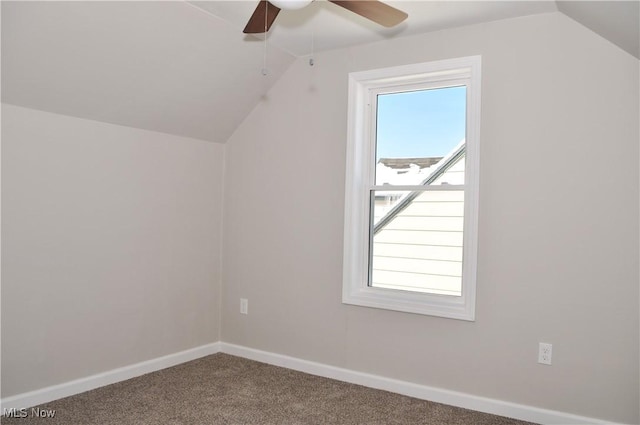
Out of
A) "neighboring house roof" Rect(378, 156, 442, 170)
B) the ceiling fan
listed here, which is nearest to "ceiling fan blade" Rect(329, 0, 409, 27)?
the ceiling fan

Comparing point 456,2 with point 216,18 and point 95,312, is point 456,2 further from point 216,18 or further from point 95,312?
point 95,312

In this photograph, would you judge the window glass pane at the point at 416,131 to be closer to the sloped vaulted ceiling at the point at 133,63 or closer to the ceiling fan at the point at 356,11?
the sloped vaulted ceiling at the point at 133,63

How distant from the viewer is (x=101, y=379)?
3250mm

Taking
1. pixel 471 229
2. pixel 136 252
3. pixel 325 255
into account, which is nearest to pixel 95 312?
pixel 136 252

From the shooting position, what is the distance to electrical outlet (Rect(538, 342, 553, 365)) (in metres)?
2.86

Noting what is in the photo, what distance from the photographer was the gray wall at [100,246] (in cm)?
284

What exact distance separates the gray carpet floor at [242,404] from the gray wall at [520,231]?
0.23m

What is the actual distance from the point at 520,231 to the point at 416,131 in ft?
3.15

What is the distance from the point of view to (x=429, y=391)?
3203 mm

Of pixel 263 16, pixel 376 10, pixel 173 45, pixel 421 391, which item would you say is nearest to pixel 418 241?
pixel 421 391

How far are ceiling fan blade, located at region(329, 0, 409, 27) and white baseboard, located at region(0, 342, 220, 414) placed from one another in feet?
8.56

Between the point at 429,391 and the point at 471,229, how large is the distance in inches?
40.7

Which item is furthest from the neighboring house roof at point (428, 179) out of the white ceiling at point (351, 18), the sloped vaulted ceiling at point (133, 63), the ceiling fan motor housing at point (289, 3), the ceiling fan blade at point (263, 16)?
the ceiling fan motor housing at point (289, 3)

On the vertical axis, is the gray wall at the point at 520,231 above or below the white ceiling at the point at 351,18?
below
